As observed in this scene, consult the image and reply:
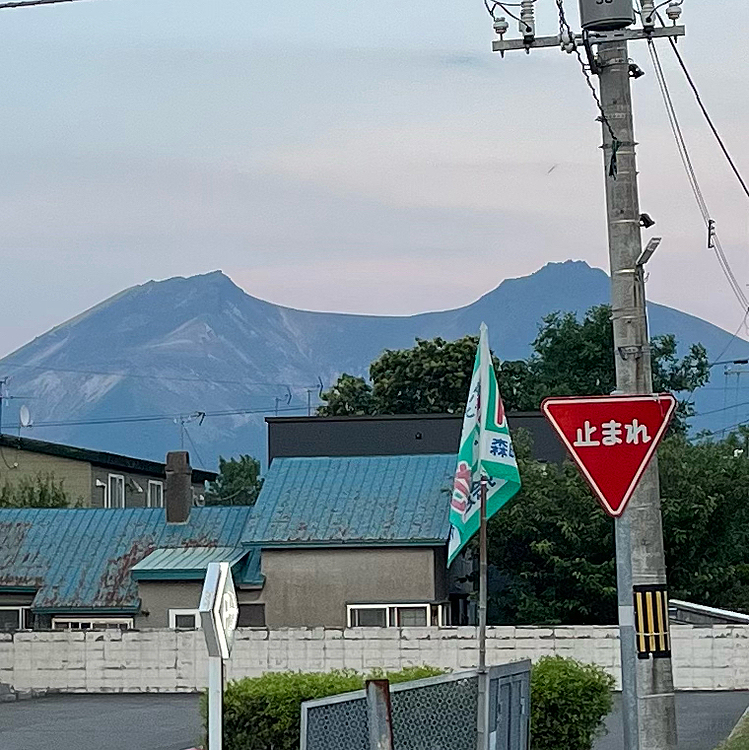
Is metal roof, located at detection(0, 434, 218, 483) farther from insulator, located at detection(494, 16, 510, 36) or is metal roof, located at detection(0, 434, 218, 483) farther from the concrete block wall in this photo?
insulator, located at detection(494, 16, 510, 36)

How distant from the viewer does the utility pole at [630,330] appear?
10.7 metres

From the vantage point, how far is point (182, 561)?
3900cm

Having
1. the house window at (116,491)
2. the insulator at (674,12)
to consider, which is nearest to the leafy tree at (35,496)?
the house window at (116,491)

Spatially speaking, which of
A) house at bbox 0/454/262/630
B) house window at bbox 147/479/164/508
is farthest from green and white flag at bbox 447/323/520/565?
house window at bbox 147/479/164/508

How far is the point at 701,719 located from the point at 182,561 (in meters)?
17.7

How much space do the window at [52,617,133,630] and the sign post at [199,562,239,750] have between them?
2779 cm

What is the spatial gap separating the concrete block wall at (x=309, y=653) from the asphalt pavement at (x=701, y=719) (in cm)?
98

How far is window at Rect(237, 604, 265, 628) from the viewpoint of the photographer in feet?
125

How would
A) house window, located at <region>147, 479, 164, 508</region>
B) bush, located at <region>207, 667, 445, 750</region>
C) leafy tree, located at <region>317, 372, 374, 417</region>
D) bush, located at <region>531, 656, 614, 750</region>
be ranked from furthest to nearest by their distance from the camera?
leafy tree, located at <region>317, 372, 374, 417</region>
house window, located at <region>147, 479, 164, 508</region>
bush, located at <region>207, 667, 445, 750</region>
bush, located at <region>531, 656, 614, 750</region>

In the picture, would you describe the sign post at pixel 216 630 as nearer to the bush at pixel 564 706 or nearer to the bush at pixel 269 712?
the bush at pixel 269 712

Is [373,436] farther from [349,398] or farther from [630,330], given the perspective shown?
[630,330]

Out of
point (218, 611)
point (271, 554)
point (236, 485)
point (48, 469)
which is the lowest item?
point (218, 611)

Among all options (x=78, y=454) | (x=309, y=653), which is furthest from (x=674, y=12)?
(x=78, y=454)

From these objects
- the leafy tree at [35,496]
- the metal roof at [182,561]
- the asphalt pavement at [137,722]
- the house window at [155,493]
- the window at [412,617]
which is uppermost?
the house window at [155,493]
